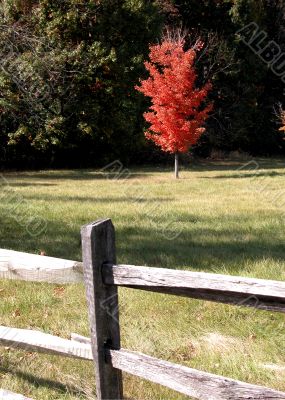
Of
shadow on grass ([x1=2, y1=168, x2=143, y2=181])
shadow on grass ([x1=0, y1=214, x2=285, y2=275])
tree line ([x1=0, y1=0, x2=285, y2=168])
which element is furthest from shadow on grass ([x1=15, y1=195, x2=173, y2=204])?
shadow on grass ([x1=2, y1=168, x2=143, y2=181])

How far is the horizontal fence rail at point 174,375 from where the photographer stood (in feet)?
9.60

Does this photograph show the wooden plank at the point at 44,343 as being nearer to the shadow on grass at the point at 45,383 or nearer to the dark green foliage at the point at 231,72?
the shadow on grass at the point at 45,383

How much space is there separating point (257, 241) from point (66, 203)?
6119 millimetres

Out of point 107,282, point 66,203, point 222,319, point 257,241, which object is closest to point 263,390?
point 107,282

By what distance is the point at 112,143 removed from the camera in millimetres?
33594

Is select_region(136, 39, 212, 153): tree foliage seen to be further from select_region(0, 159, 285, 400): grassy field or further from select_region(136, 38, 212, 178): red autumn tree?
select_region(0, 159, 285, 400): grassy field

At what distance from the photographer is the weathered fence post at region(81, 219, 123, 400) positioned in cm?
334

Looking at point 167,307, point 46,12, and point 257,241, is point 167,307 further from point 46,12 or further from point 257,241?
point 46,12

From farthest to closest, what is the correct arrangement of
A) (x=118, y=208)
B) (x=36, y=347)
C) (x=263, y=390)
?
(x=118, y=208) → (x=36, y=347) → (x=263, y=390)

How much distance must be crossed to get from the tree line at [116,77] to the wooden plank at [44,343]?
1751cm

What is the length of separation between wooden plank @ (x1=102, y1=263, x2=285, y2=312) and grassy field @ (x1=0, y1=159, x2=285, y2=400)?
1396 mm

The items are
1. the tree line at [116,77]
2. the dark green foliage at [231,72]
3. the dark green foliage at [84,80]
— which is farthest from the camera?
the dark green foliage at [231,72]

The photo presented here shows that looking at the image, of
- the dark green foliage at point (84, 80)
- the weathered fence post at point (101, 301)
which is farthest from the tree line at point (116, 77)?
the weathered fence post at point (101, 301)

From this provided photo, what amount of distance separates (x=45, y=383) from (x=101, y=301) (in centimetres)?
151
